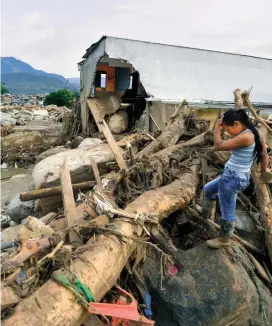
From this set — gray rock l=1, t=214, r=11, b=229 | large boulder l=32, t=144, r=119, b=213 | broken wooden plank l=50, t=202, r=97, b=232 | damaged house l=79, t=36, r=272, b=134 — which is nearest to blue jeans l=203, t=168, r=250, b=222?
broken wooden plank l=50, t=202, r=97, b=232

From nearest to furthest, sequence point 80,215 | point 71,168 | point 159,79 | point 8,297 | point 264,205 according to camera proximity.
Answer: point 8,297 < point 80,215 < point 264,205 < point 71,168 < point 159,79

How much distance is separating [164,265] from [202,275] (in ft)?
1.32

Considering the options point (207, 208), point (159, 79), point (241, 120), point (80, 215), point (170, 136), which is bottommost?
point (80, 215)

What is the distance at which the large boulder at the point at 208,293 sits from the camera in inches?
123

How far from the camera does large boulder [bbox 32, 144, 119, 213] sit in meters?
5.13

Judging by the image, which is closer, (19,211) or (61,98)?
(19,211)

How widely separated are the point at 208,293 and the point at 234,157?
55.1 inches

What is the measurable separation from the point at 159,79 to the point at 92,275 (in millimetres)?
10061

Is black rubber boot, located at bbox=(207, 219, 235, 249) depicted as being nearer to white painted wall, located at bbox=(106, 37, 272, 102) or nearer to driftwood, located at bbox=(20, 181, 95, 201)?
driftwood, located at bbox=(20, 181, 95, 201)

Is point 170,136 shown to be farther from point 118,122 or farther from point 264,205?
point 118,122

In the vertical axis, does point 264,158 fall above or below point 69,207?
above

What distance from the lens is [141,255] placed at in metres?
3.40

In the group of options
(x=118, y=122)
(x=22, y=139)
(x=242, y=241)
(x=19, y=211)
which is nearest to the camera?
(x=242, y=241)

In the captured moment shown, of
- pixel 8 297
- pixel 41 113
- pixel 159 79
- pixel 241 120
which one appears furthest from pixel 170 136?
pixel 41 113
